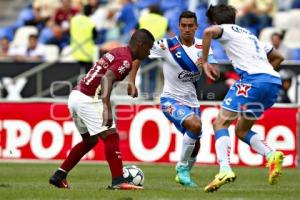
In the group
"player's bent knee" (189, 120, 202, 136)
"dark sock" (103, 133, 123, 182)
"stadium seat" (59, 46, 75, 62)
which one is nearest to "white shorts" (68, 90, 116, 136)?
"dark sock" (103, 133, 123, 182)

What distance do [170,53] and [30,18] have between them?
14.0 metres

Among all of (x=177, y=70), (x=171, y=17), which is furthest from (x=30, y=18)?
(x=177, y=70)

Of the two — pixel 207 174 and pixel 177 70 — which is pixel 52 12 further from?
pixel 177 70

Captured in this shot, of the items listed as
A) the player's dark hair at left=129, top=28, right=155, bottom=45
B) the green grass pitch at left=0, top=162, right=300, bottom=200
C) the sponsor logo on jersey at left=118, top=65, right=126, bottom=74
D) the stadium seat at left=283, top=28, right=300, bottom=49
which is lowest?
the green grass pitch at left=0, top=162, right=300, bottom=200

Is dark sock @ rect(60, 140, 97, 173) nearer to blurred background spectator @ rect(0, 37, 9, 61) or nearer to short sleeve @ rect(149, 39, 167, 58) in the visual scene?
short sleeve @ rect(149, 39, 167, 58)

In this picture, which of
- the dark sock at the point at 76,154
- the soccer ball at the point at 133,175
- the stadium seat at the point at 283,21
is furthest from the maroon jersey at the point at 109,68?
the stadium seat at the point at 283,21

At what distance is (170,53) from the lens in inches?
518

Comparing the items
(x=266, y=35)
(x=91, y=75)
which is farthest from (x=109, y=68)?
(x=266, y=35)

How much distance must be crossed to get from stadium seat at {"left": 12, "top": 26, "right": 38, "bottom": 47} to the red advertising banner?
675 centimetres

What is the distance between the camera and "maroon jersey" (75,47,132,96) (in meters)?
11.3

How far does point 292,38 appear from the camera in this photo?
24.1 m

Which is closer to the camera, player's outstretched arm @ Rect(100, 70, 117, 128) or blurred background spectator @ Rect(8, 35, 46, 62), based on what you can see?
player's outstretched arm @ Rect(100, 70, 117, 128)

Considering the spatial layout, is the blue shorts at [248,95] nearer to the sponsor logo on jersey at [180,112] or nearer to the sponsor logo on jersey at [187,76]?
the sponsor logo on jersey at [180,112]

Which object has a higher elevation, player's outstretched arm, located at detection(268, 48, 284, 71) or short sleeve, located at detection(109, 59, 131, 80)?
player's outstretched arm, located at detection(268, 48, 284, 71)
